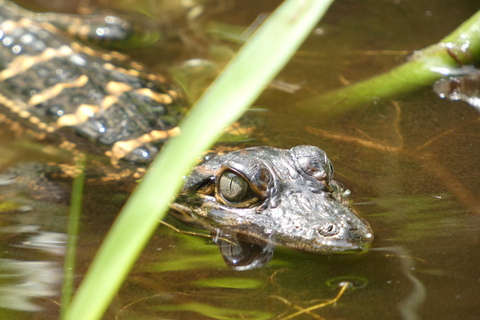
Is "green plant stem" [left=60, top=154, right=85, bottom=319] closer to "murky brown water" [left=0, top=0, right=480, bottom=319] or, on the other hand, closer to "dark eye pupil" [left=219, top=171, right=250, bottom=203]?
"murky brown water" [left=0, top=0, right=480, bottom=319]

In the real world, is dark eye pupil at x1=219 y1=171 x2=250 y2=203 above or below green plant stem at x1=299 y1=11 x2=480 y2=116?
below

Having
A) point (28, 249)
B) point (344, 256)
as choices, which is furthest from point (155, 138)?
point (344, 256)

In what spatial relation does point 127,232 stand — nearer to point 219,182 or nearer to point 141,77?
point 219,182

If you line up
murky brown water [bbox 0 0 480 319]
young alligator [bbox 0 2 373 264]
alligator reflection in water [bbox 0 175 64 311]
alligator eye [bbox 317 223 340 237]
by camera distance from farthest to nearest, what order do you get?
young alligator [bbox 0 2 373 264], alligator eye [bbox 317 223 340 237], alligator reflection in water [bbox 0 175 64 311], murky brown water [bbox 0 0 480 319]

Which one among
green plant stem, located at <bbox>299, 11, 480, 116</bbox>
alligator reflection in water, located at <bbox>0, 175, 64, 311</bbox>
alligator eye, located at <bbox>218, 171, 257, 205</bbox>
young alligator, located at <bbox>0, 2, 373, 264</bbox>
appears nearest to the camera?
alligator reflection in water, located at <bbox>0, 175, 64, 311</bbox>

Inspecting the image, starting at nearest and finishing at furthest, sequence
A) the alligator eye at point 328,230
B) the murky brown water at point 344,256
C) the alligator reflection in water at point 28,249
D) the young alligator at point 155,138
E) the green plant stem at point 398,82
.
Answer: the murky brown water at point 344,256 < the alligator reflection in water at point 28,249 < the alligator eye at point 328,230 < the young alligator at point 155,138 < the green plant stem at point 398,82

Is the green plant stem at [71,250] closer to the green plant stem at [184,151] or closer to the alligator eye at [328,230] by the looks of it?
the green plant stem at [184,151]

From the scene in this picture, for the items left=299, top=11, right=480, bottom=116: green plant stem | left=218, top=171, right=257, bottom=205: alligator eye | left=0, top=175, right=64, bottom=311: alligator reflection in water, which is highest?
left=299, top=11, right=480, bottom=116: green plant stem

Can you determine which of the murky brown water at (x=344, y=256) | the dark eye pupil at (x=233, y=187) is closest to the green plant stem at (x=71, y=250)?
the murky brown water at (x=344, y=256)

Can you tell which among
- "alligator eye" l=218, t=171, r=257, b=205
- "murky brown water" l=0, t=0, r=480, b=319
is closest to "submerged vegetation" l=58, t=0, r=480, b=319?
"murky brown water" l=0, t=0, r=480, b=319
